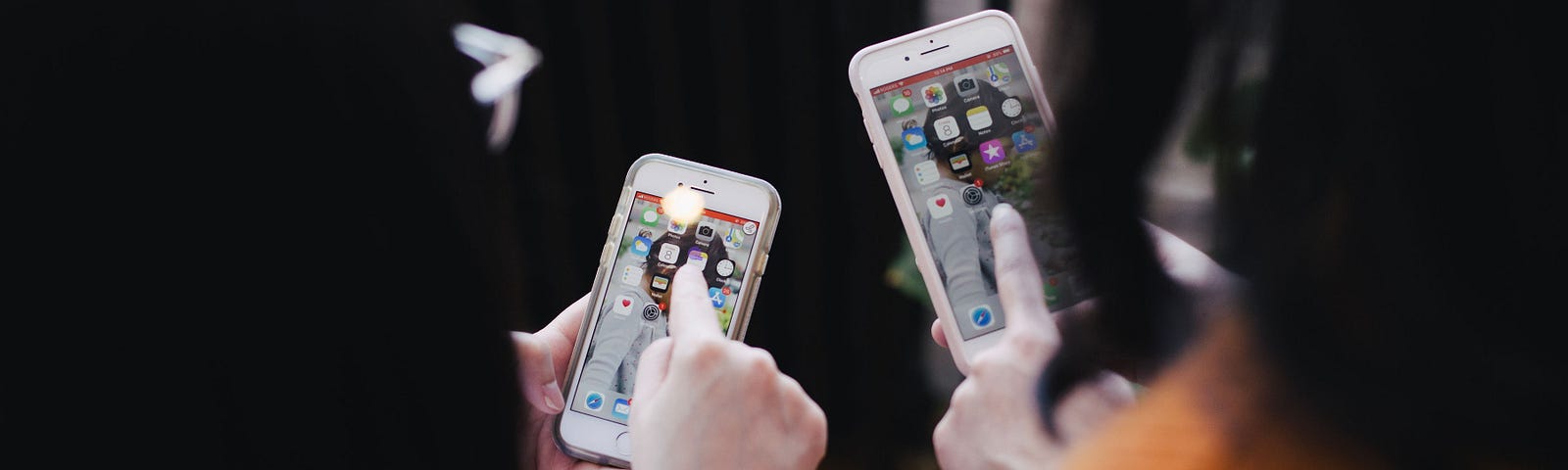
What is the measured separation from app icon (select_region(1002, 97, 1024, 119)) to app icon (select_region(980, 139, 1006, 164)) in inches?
0.9

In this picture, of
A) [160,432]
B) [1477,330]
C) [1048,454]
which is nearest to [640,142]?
[1048,454]

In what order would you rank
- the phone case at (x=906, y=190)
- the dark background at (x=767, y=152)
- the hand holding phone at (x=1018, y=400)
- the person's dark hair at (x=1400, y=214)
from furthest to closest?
the dark background at (x=767, y=152), the phone case at (x=906, y=190), the hand holding phone at (x=1018, y=400), the person's dark hair at (x=1400, y=214)

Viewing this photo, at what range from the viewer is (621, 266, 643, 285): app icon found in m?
0.76

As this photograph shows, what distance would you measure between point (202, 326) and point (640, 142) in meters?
1.01

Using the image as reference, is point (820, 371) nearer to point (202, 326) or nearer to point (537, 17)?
point (537, 17)

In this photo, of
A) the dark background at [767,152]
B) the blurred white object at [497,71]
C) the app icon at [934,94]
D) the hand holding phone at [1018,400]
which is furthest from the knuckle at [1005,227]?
the dark background at [767,152]

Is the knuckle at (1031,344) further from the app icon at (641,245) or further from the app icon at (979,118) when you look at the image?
the app icon at (641,245)

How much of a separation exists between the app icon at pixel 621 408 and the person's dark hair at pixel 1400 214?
0.49m

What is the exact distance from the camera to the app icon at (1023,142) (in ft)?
2.38

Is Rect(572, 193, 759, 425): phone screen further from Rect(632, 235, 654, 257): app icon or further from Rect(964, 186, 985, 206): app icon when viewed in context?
Rect(964, 186, 985, 206): app icon

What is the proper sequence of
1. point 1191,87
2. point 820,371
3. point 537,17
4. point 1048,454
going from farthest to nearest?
point 820,371 → point 537,17 → point 1048,454 → point 1191,87

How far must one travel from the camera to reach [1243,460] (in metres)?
0.39

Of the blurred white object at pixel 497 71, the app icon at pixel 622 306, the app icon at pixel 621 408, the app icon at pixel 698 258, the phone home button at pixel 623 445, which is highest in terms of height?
the blurred white object at pixel 497 71

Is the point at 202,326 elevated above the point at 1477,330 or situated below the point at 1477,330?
above
